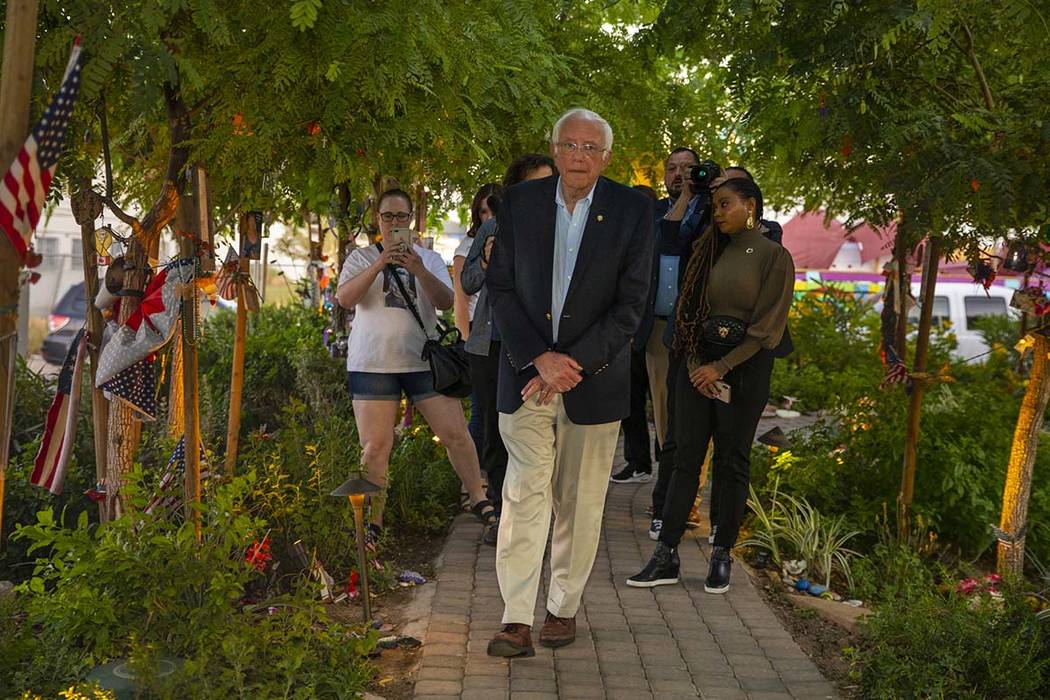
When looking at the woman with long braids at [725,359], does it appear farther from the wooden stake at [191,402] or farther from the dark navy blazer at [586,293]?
the wooden stake at [191,402]

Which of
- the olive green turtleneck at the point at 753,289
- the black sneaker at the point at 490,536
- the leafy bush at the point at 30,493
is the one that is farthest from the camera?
the leafy bush at the point at 30,493

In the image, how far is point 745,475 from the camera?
254 inches

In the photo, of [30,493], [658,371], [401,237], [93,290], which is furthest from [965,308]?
[93,290]

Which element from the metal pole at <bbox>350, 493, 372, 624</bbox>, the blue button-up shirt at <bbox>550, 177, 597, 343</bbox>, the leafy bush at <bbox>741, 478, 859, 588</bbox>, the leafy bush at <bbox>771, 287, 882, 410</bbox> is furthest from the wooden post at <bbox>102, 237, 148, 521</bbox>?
the leafy bush at <bbox>771, 287, 882, 410</bbox>

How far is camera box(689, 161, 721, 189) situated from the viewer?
6648 millimetres

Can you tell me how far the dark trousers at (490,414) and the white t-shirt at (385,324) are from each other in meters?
0.28

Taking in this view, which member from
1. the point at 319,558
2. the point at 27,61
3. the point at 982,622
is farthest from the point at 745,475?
the point at 27,61

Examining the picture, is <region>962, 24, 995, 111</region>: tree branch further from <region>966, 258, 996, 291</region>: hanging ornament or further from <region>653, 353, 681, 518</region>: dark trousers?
<region>653, 353, 681, 518</region>: dark trousers

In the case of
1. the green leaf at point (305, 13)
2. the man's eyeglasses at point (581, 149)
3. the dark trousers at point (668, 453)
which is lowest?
the dark trousers at point (668, 453)

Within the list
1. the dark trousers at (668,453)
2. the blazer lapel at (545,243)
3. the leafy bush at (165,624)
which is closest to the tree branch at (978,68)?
the dark trousers at (668,453)

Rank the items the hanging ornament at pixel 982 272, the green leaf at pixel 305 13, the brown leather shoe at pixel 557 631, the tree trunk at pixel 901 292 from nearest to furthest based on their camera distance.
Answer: the green leaf at pixel 305 13
the brown leather shoe at pixel 557 631
the hanging ornament at pixel 982 272
the tree trunk at pixel 901 292

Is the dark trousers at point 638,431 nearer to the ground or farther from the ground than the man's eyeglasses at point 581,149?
nearer to the ground

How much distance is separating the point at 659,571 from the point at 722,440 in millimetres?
723

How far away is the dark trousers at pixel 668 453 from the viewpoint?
7.02 m
